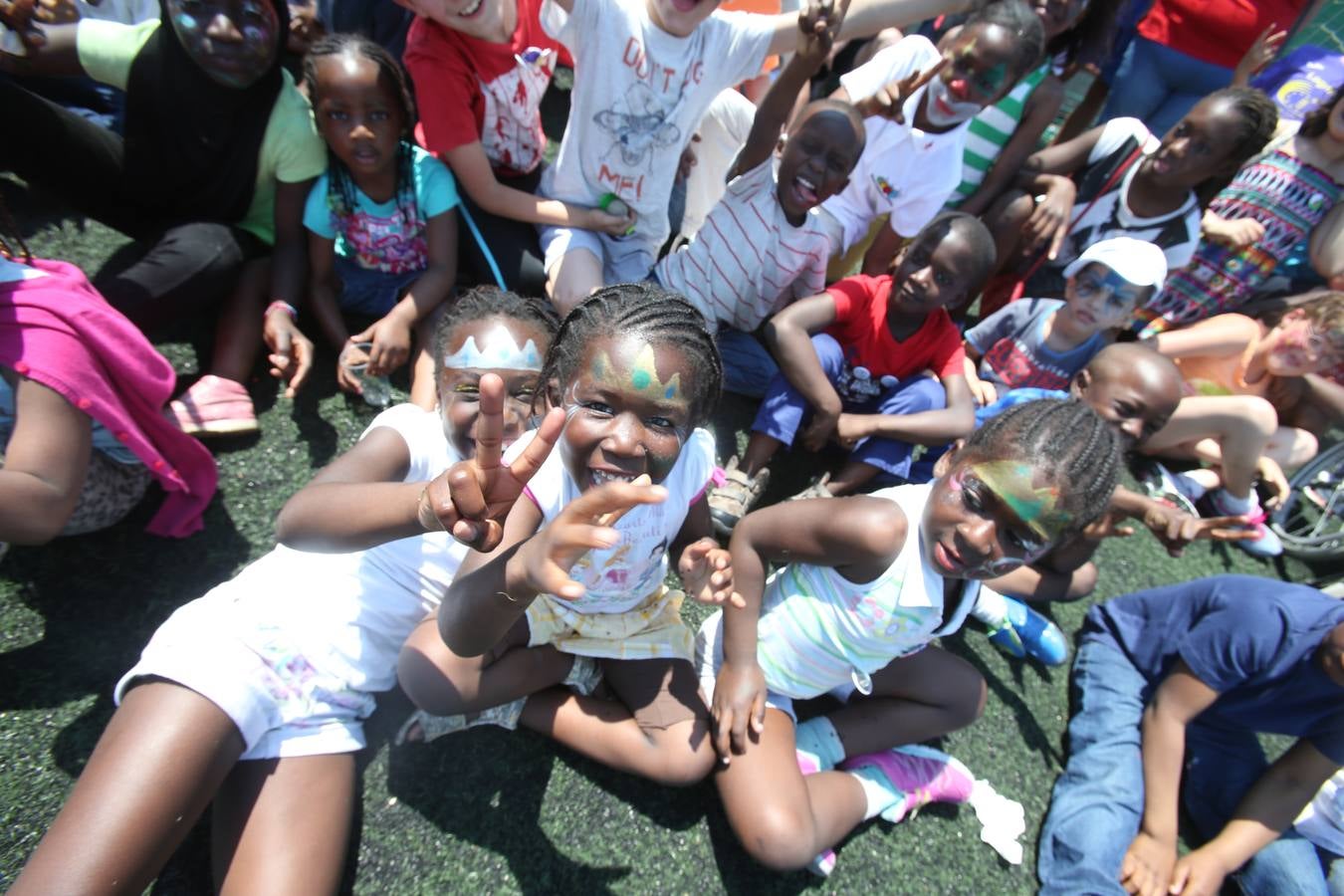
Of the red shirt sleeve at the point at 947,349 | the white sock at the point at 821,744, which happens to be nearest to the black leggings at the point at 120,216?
the white sock at the point at 821,744

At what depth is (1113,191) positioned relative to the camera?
2.86 m

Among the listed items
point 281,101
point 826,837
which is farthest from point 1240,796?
point 281,101

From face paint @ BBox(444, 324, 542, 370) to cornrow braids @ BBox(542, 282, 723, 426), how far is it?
14cm

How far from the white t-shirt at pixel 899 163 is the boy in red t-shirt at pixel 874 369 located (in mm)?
370

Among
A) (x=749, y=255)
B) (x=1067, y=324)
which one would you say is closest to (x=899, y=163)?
(x=749, y=255)

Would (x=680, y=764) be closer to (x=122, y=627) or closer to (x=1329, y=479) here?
(x=122, y=627)

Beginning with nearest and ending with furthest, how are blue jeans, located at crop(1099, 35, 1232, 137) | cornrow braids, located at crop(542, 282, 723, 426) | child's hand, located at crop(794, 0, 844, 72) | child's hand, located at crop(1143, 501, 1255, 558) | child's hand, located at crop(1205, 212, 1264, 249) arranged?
cornrow braids, located at crop(542, 282, 723, 426) < child's hand, located at crop(1143, 501, 1255, 558) < child's hand, located at crop(794, 0, 844, 72) < child's hand, located at crop(1205, 212, 1264, 249) < blue jeans, located at crop(1099, 35, 1232, 137)

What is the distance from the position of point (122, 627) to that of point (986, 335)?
3.02 metres

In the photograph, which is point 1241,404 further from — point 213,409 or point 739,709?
point 213,409

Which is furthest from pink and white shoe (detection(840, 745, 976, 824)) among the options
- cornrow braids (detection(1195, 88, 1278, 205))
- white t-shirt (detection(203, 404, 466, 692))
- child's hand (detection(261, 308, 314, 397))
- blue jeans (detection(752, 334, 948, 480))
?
cornrow braids (detection(1195, 88, 1278, 205))

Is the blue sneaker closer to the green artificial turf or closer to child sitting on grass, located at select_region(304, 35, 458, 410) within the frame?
the green artificial turf

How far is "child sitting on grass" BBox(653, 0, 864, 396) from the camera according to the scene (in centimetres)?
218

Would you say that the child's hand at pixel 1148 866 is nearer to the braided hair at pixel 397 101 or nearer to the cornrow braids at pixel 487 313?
the cornrow braids at pixel 487 313

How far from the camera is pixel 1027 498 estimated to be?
140 cm
